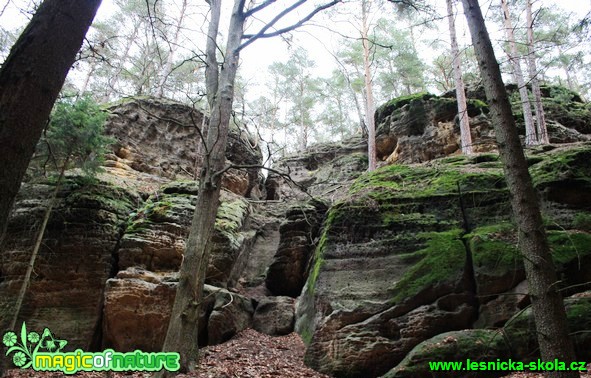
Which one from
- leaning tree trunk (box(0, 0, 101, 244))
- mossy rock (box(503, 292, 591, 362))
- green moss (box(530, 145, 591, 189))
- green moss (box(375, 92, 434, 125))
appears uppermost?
green moss (box(375, 92, 434, 125))

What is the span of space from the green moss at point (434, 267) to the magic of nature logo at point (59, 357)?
5.01 metres

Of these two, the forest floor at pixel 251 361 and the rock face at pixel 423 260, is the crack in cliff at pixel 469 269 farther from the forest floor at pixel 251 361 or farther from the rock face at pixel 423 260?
the forest floor at pixel 251 361

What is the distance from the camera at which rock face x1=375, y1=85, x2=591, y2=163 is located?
1515 centimetres

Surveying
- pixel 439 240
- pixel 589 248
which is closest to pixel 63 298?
pixel 439 240

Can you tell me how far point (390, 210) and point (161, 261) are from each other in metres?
6.61

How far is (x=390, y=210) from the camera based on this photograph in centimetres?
904

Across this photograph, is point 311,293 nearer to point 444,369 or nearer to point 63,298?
point 444,369

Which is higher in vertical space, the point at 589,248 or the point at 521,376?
the point at 589,248

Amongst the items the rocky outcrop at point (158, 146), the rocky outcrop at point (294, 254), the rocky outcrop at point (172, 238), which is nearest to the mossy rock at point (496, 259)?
the rocky outcrop at point (294, 254)

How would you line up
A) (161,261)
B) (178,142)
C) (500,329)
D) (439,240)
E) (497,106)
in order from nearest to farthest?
(497,106) < (500,329) < (439,240) < (161,261) < (178,142)

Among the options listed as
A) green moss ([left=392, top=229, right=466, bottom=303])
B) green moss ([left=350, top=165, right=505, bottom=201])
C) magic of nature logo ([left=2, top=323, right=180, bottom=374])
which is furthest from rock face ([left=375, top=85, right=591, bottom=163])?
magic of nature logo ([left=2, top=323, right=180, bottom=374])

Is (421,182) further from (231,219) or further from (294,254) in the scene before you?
(231,219)

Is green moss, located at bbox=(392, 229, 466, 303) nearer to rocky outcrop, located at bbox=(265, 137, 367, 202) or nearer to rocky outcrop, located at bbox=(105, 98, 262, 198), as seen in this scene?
rocky outcrop, located at bbox=(105, 98, 262, 198)

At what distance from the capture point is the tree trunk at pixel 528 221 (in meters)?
3.60
